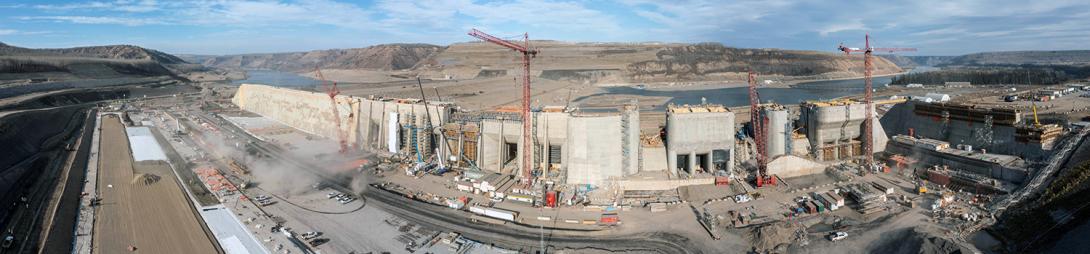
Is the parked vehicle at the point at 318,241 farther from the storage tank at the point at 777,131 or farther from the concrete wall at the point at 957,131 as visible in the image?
the concrete wall at the point at 957,131

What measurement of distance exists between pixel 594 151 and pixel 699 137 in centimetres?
859

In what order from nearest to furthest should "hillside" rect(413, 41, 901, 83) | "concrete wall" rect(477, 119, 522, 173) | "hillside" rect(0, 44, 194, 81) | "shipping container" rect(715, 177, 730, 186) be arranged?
"shipping container" rect(715, 177, 730, 186) → "concrete wall" rect(477, 119, 522, 173) → "hillside" rect(0, 44, 194, 81) → "hillside" rect(413, 41, 901, 83)

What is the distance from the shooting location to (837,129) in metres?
47.6

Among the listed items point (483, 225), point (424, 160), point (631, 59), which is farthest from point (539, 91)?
point (483, 225)

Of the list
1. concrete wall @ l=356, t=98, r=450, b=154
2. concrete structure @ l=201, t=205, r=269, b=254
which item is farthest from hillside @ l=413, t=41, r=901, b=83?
concrete structure @ l=201, t=205, r=269, b=254

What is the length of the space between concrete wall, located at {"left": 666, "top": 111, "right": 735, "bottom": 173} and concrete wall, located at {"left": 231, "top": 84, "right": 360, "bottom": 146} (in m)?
36.2

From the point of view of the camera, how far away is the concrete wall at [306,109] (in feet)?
207

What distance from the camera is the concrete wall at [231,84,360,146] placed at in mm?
63125

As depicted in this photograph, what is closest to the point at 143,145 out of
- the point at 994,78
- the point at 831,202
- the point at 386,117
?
the point at 386,117

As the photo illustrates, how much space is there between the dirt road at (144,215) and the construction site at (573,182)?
16 centimetres

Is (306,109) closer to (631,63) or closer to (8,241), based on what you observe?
(8,241)

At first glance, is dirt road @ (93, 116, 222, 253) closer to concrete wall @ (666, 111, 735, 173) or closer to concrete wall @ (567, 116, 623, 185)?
concrete wall @ (567, 116, 623, 185)

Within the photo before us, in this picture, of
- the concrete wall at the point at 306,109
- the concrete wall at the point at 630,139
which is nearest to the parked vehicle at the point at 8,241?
the concrete wall at the point at 306,109

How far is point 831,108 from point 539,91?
7747cm
